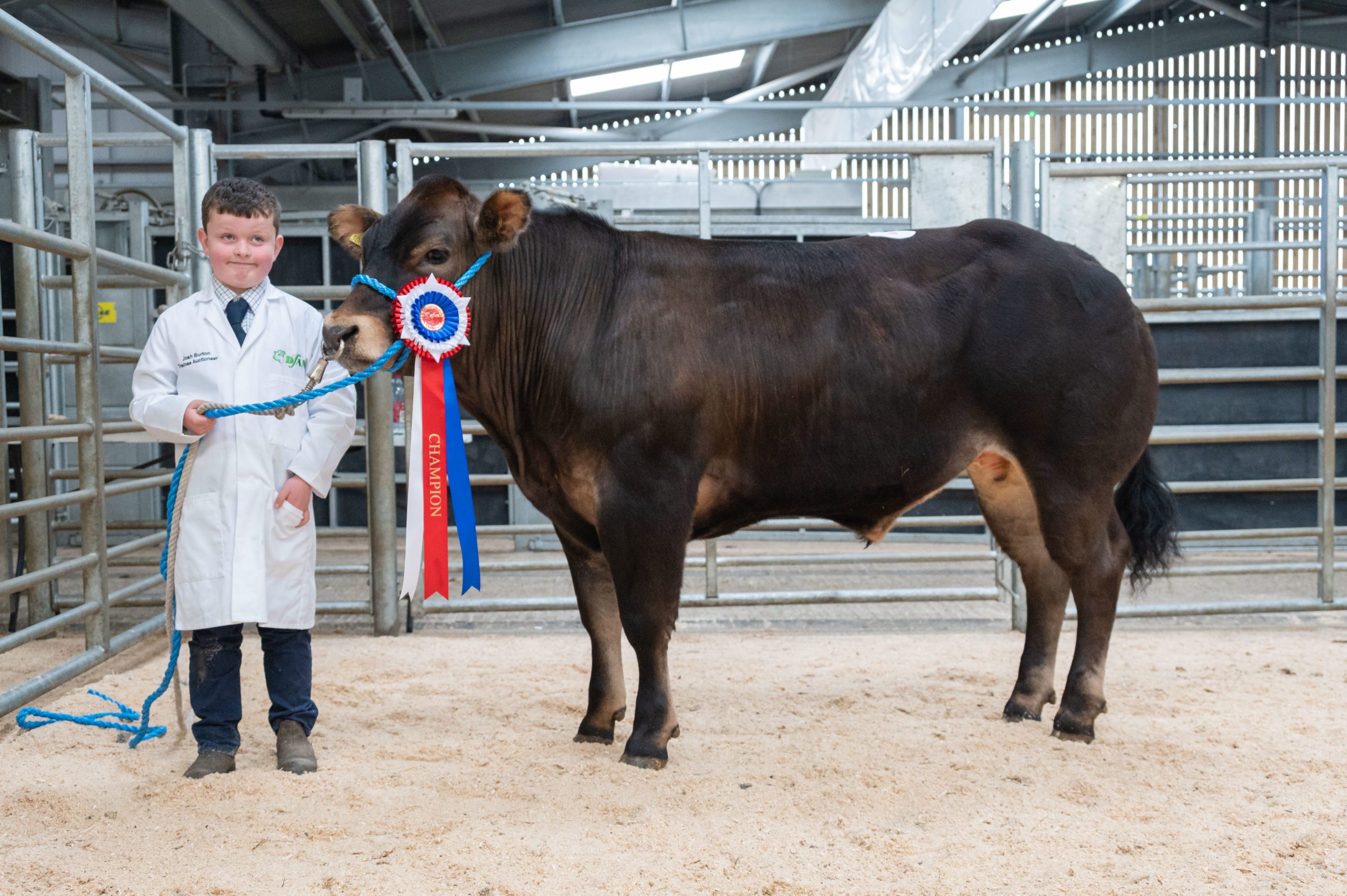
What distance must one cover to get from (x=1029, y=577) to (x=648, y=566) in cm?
144

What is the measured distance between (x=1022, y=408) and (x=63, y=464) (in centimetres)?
687

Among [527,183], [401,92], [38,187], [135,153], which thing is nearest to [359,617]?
[38,187]

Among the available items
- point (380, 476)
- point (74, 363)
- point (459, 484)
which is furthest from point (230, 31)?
point (459, 484)

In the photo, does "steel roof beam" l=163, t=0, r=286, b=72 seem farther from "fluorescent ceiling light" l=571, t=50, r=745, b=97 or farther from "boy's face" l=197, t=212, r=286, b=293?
"boy's face" l=197, t=212, r=286, b=293

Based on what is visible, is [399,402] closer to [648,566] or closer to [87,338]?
[87,338]

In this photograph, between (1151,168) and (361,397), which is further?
(361,397)

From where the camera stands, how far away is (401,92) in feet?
35.0

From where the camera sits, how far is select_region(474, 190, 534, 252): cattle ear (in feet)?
9.64

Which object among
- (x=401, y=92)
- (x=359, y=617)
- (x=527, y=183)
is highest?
(x=401, y=92)

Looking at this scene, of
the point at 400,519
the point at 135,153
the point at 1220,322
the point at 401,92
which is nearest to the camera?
the point at 1220,322

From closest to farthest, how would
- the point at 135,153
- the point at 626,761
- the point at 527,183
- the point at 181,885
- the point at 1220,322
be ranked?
the point at 181,885 < the point at 626,761 < the point at 1220,322 < the point at 527,183 < the point at 135,153

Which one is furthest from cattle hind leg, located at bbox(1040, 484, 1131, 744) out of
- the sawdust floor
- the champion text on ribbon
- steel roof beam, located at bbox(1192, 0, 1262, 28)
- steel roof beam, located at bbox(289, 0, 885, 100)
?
steel roof beam, located at bbox(1192, 0, 1262, 28)

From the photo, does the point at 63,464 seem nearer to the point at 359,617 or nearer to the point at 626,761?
the point at 359,617

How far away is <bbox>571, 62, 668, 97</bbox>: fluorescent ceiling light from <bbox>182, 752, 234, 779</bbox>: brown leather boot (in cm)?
1017
